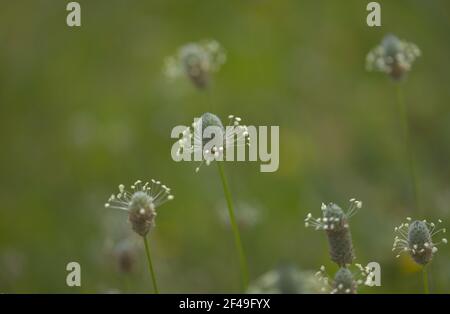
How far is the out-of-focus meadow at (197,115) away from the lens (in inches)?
148

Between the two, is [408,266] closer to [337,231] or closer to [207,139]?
[337,231]

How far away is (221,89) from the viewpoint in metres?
5.20

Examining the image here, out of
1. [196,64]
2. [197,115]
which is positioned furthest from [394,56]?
[197,115]

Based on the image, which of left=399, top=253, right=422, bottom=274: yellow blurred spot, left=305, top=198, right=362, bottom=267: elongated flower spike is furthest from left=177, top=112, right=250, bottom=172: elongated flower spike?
left=399, top=253, right=422, bottom=274: yellow blurred spot

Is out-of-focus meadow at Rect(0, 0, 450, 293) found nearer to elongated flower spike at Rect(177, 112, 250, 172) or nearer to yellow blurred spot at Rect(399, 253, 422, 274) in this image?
yellow blurred spot at Rect(399, 253, 422, 274)

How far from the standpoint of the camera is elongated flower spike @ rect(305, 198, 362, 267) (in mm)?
2057

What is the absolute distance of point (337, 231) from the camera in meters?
2.08

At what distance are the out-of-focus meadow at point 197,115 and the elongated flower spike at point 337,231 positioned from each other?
109cm

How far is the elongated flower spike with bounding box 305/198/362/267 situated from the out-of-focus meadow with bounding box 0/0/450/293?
1.09 m

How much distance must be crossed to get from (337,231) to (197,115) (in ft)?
9.98

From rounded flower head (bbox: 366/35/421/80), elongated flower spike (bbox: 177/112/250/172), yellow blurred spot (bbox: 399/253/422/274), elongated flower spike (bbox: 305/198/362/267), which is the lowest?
yellow blurred spot (bbox: 399/253/422/274)

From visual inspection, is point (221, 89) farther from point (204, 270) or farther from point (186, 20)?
point (204, 270)

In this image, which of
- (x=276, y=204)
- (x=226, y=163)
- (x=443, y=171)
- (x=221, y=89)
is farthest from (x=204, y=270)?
(x=221, y=89)

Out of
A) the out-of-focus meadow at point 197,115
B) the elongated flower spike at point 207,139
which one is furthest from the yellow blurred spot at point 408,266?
the elongated flower spike at point 207,139
